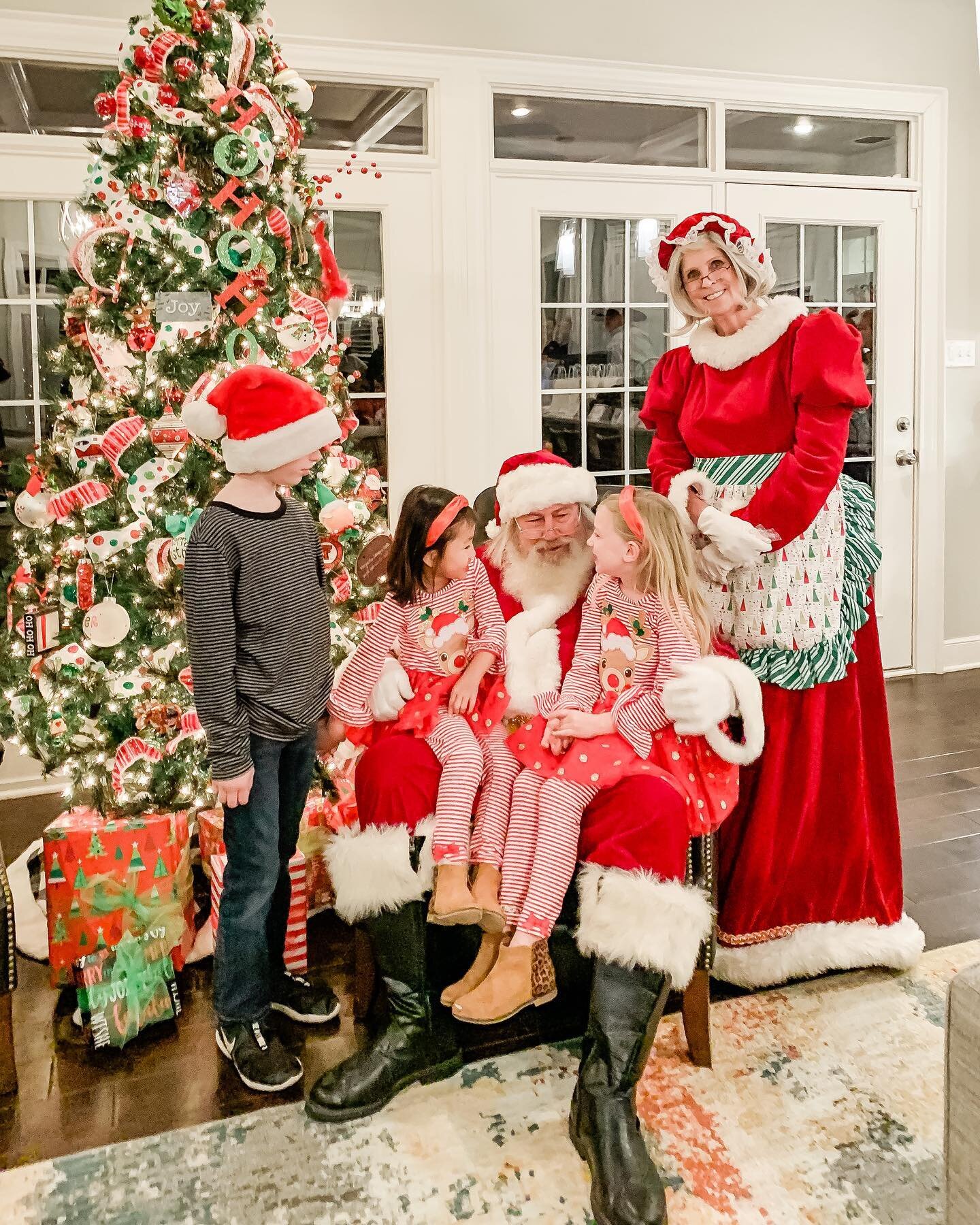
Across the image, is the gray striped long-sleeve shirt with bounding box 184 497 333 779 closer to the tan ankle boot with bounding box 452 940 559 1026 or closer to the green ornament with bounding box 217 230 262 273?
the tan ankle boot with bounding box 452 940 559 1026

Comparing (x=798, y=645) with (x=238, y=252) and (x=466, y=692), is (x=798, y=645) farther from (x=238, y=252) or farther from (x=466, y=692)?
(x=238, y=252)

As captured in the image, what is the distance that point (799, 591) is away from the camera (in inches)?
87.1

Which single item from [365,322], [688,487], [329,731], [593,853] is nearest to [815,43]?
[365,322]

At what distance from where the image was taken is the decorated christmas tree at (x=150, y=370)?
2.51m

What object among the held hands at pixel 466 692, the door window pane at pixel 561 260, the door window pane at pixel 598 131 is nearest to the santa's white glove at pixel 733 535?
the held hands at pixel 466 692

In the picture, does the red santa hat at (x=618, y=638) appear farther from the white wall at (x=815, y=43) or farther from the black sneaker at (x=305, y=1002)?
the white wall at (x=815, y=43)

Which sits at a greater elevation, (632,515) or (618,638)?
(632,515)

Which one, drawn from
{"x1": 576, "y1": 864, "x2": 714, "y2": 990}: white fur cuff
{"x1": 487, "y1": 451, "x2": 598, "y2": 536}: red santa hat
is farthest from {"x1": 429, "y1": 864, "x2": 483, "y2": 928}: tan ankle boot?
{"x1": 487, "y1": 451, "x2": 598, "y2": 536}: red santa hat

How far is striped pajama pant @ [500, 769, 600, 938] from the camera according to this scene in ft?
5.99

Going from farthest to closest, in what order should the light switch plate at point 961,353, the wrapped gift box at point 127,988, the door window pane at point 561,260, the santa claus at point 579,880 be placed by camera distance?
the light switch plate at point 961,353 → the door window pane at point 561,260 → the wrapped gift box at point 127,988 → the santa claus at point 579,880

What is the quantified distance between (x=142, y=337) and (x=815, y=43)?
11.0ft

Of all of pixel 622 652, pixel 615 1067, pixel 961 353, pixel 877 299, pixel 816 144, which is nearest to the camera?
pixel 615 1067

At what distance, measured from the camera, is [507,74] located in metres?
3.94

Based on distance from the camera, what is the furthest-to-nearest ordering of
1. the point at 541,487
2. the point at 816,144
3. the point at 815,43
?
the point at 816,144
the point at 815,43
the point at 541,487
